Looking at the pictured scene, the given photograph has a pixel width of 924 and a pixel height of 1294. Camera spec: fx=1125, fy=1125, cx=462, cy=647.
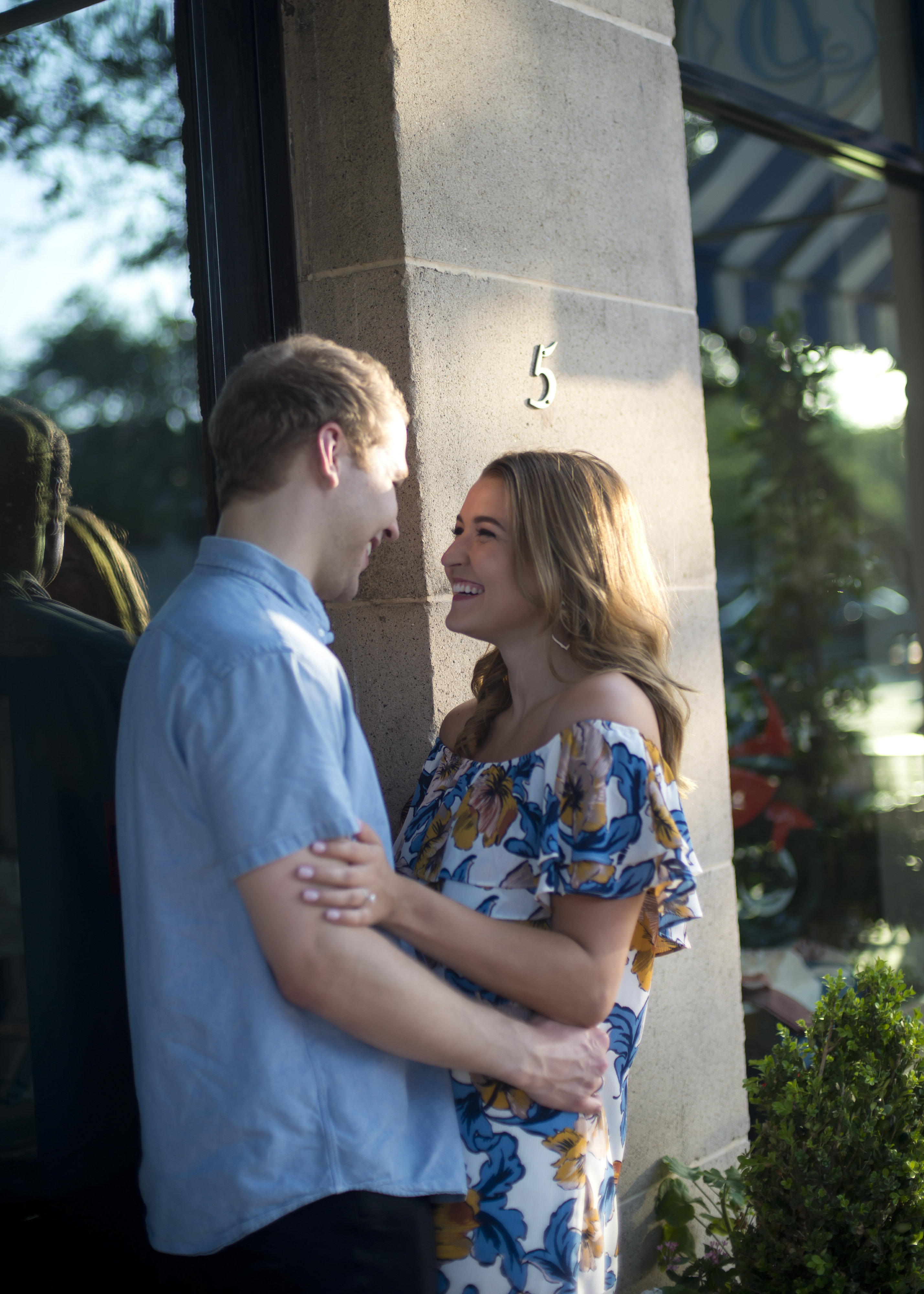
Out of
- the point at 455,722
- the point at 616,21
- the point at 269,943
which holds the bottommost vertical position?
the point at 269,943

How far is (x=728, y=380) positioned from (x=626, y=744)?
686 cm

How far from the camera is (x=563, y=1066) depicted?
1701mm

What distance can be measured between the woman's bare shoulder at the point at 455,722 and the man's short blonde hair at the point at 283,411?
79 cm

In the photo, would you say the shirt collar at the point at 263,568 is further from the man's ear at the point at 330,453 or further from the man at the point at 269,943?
the man's ear at the point at 330,453

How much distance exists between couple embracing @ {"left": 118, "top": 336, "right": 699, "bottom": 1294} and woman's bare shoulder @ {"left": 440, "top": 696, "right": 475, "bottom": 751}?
28 cm

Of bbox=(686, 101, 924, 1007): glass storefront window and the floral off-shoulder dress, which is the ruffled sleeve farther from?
bbox=(686, 101, 924, 1007): glass storefront window

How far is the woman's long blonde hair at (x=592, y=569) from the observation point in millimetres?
1959

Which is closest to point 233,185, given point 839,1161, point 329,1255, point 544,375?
point 544,375

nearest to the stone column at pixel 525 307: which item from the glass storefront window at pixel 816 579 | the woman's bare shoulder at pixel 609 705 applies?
the woman's bare shoulder at pixel 609 705

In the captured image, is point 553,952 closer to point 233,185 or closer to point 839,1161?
point 839,1161

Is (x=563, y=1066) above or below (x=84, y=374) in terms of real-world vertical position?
below

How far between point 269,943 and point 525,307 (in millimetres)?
1788

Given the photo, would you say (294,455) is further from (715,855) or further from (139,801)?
(715,855)

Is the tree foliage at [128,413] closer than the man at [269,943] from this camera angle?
No
